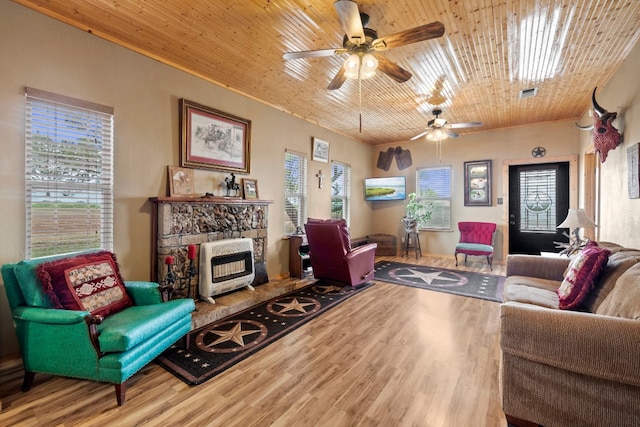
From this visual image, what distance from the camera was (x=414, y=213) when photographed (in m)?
6.81

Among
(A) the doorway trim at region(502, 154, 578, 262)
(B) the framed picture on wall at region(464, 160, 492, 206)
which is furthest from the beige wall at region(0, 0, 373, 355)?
(A) the doorway trim at region(502, 154, 578, 262)

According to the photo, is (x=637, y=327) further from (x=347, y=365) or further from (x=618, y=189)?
(x=618, y=189)

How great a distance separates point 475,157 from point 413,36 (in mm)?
5025

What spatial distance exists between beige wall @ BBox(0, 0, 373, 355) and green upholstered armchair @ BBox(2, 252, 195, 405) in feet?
1.81

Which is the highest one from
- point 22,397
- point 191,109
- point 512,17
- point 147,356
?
point 512,17

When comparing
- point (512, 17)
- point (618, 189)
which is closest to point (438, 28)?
point (512, 17)

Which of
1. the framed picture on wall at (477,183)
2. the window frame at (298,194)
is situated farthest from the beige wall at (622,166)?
the window frame at (298,194)

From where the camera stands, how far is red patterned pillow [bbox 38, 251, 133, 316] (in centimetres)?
198

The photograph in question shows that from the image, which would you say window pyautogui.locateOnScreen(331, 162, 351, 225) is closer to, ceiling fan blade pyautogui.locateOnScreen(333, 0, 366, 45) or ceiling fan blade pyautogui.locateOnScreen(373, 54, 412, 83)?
ceiling fan blade pyautogui.locateOnScreen(373, 54, 412, 83)

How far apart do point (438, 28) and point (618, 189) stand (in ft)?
9.42

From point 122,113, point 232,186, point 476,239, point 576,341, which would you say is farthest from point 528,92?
point 122,113

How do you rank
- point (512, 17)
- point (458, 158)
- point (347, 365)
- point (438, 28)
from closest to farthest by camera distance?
point (438, 28) → point (347, 365) → point (512, 17) → point (458, 158)

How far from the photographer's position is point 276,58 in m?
3.19

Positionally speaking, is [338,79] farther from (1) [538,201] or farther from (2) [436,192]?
(1) [538,201]
